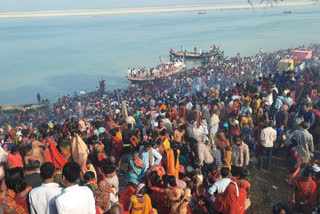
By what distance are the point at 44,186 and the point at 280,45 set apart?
179ft

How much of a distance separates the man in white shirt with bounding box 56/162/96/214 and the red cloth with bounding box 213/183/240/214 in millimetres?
1754

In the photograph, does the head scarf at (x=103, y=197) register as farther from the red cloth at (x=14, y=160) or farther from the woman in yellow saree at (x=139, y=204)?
the red cloth at (x=14, y=160)

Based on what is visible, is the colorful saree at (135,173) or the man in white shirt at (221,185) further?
the colorful saree at (135,173)

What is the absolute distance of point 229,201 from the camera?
3.45 metres

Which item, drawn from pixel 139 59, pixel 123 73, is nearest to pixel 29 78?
pixel 123 73

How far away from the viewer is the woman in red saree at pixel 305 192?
3.75 m

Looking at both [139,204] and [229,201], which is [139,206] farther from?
[229,201]

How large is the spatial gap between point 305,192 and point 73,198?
3.24m

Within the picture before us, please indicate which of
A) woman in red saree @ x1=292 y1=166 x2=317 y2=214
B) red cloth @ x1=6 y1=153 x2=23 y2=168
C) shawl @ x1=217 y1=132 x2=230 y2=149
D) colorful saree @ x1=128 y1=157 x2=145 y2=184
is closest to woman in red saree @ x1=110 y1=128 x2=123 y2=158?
colorful saree @ x1=128 y1=157 x2=145 y2=184

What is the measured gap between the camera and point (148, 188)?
395cm

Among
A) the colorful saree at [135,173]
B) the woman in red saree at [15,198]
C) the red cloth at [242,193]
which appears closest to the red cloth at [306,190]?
the red cloth at [242,193]

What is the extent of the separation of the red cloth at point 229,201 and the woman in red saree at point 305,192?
1085 mm

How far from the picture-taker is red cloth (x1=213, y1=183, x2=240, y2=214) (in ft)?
11.2

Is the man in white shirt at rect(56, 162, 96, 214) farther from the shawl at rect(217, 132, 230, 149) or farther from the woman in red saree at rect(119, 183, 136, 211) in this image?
the shawl at rect(217, 132, 230, 149)
